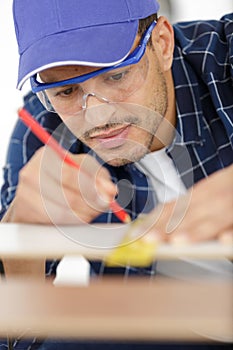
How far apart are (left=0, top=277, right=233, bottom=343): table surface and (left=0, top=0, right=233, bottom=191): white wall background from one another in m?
1.03

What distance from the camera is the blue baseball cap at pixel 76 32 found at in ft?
2.99

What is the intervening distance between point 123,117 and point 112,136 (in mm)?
38

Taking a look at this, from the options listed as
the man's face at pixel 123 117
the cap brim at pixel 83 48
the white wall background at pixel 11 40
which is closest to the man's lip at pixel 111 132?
the man's face at pixel 123 117

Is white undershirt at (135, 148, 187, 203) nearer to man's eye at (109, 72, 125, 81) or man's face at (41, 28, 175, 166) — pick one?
man's face at (41, 28, 175, 166)

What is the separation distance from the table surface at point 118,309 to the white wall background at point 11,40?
3.38 feet

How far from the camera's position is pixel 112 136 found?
39.0 inches

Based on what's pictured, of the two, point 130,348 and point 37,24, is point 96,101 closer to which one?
point 37,24

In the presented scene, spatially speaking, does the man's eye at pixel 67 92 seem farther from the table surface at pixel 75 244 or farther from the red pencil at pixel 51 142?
the table surface at pixel 75 244

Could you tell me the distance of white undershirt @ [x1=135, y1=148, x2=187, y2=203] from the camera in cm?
111

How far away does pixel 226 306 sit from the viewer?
1.36 ft

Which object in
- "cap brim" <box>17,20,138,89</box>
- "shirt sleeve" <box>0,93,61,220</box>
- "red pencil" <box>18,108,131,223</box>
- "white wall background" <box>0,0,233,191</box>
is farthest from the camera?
"white wall background" <box>0,0,233,191</box>

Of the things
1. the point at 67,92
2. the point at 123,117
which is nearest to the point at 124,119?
the point at 123,117

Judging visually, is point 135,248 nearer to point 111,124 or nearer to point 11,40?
point 111,124

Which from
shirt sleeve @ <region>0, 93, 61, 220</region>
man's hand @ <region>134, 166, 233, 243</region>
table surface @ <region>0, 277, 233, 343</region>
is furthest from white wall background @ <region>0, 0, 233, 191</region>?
table surface @ <region>0, 277, 233, 343</region>
